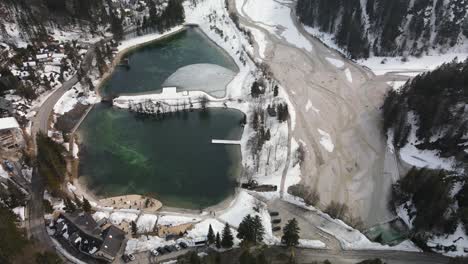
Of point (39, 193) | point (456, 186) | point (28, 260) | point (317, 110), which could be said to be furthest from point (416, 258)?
point (39, 193)

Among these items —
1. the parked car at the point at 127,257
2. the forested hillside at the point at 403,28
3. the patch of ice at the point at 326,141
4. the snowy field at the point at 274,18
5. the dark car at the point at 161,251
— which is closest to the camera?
the parked car at the point at 127,257

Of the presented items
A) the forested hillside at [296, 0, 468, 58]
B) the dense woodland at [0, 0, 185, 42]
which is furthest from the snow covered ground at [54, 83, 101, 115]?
the forested hillside at [296, 0, 468, 58]

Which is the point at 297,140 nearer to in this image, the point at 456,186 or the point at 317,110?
the point at 317,110

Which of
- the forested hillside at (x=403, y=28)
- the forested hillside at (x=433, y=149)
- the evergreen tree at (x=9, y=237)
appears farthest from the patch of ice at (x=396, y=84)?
the evergreen tree at (x=9, y=237)

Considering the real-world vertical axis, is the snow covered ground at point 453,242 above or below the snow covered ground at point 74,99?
below

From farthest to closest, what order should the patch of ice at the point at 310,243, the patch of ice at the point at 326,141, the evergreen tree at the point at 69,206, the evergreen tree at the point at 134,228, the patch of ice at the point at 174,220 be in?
the patch of ice at the point at 326,141 → the patch of ice at the point at 174,220 → the evergreen tree at the point at 69,206 → the evergreen tree at the point at 134,228 → the patch of ice at the point at 310,243

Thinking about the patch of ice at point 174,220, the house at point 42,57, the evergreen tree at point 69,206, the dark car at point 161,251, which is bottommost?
the dark car at point 161,251

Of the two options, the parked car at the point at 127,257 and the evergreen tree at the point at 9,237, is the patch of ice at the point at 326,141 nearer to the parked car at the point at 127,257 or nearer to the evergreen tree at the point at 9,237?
the parked car at the point at 127,257
